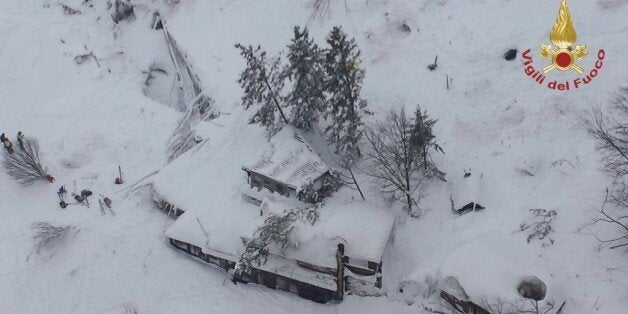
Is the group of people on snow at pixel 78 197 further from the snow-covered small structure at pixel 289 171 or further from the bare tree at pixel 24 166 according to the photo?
the snow-covered small structure at pixel 289 171

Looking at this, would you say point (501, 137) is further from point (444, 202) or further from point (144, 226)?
point (144, 226)

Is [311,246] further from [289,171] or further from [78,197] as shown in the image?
[78,197]

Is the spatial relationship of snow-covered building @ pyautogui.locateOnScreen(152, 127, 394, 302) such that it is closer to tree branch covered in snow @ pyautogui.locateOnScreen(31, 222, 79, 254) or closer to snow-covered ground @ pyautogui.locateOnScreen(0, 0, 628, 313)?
snow-covered ground @ pyautogui.locateOnScreen(0, 0, 628, 313)

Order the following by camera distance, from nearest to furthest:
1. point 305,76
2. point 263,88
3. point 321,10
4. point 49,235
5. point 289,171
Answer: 1. point 305,76
2. point 289,171
3. point 263,88
4. point 49,235
5. point 321,10

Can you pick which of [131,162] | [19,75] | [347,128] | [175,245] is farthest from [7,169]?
[347,128]

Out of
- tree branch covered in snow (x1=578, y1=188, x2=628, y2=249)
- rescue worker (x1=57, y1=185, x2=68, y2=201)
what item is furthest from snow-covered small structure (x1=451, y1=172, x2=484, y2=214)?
rescue worker (x1=57, y1=185, x2=68, y2=201)

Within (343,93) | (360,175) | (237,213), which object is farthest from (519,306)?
(237,213)

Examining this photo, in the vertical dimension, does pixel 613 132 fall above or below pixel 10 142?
above

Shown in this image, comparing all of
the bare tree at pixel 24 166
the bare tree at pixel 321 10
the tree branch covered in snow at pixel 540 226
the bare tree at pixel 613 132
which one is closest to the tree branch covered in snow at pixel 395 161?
the tree branch covered in snow at pixel 540 226
